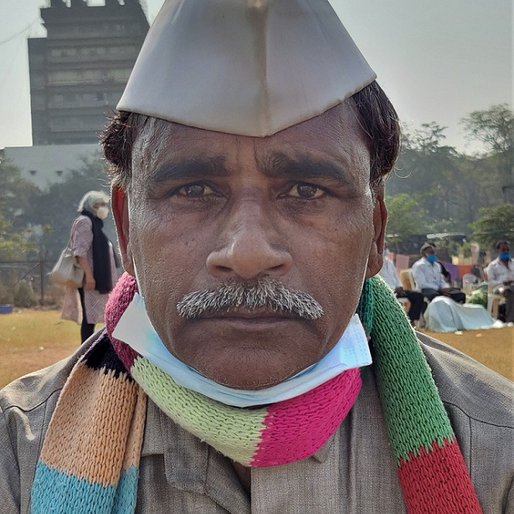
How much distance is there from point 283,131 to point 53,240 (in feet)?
70.3

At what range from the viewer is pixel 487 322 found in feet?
35.9

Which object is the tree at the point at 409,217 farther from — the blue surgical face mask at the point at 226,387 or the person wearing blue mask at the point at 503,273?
the blue surgical face mask at the point at 226,387

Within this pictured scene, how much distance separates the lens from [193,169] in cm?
127

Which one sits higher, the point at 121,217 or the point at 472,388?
the point at 121,217

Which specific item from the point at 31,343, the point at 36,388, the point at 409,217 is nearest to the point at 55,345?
the point at 31,343

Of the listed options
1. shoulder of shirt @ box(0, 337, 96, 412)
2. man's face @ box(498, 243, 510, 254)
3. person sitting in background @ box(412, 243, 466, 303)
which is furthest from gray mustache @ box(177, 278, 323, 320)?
man's face @ box(498, 243, 510, 254)

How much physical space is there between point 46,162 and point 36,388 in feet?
76.8

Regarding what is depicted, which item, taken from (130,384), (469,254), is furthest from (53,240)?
(130,384)

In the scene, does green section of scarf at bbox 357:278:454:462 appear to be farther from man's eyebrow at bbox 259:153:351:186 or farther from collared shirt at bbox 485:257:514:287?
collared shirt at bbox 485:257:514:287

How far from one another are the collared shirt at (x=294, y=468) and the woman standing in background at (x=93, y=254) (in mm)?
4158

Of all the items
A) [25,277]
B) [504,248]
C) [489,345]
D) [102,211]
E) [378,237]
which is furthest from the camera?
[25,277]

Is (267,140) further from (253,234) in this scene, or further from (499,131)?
(499,131)

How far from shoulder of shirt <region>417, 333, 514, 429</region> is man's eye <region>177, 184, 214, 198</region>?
69cm

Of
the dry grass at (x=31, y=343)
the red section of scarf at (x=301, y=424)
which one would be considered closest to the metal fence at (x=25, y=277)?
the dry grass at (x=31, y=343)
